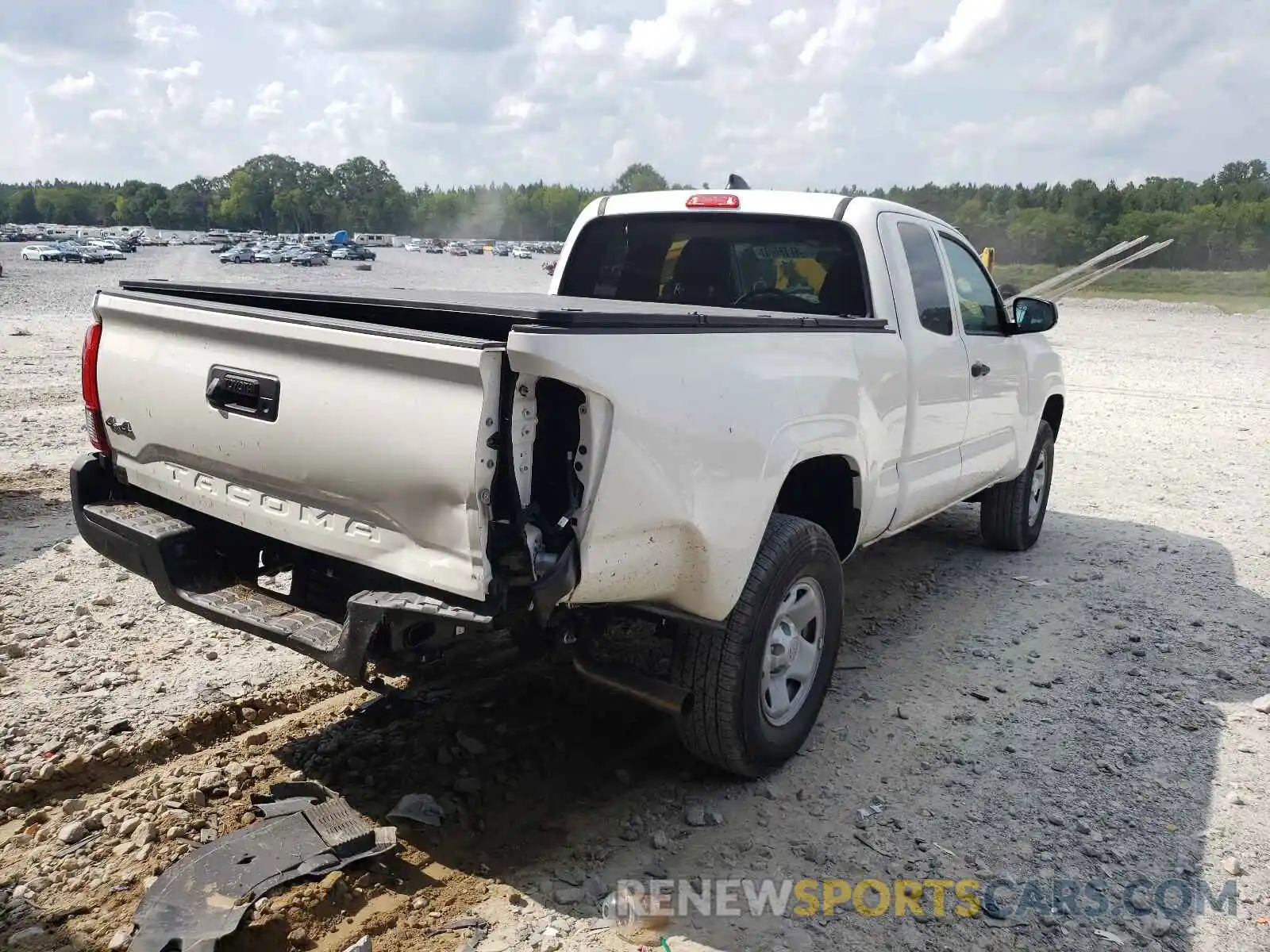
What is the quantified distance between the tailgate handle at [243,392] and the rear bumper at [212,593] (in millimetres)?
524

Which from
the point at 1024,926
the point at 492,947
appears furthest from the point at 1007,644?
the point at 492,947

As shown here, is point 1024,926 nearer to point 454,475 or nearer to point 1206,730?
point 1206,730

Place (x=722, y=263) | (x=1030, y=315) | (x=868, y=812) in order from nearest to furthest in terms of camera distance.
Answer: (x=868, y=812) < (x=722, y=263) < (x=1030, y=315)

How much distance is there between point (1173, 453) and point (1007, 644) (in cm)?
618

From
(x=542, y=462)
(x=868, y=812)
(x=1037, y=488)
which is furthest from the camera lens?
A: (x=1037, y=488)

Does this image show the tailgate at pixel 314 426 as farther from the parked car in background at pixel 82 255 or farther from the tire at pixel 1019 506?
the parked car in background at pixel 82 255

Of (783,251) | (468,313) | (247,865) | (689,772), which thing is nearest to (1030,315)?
(783,251)

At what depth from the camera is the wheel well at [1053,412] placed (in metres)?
6.73

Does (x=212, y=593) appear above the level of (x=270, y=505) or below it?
below

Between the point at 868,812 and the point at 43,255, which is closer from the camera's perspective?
the point at 868,812

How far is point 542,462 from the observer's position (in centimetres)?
260

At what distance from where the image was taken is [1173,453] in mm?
9938

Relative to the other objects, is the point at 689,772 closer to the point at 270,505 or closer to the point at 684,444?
the point at 684,444

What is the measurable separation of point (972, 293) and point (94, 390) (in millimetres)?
4262
